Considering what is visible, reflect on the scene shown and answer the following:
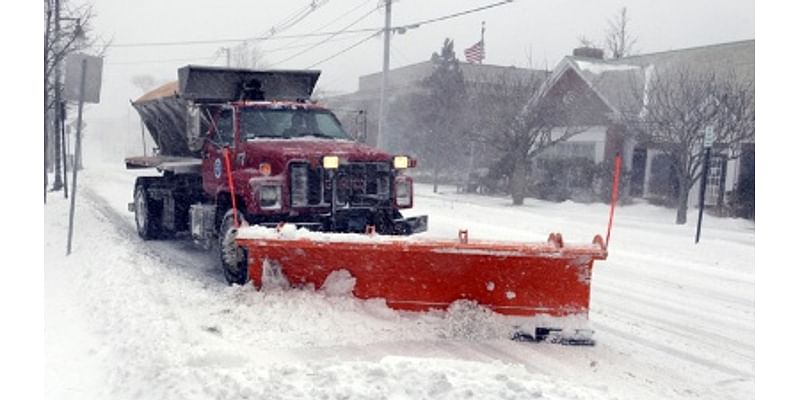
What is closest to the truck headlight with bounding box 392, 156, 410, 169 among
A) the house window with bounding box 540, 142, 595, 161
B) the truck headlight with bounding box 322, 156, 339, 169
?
the truck headlight with bounding box 322, 156, 339, 169

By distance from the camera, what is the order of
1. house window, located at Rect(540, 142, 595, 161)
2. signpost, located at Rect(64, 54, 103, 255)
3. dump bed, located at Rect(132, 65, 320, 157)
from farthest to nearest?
house window, located at Rect(540, 142, 595, 161), dump bed, located at Rect(132, 65, 320, 157), signpost, located at Rect(64, 54, 103, 255)

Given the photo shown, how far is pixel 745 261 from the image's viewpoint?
40.6 feet

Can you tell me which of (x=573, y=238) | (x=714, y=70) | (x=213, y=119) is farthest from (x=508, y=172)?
(x=213, y=119)

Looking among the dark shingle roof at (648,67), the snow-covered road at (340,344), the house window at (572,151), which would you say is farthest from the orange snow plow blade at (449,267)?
the house window at (572,151)

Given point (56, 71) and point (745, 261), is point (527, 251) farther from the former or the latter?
point (56, 71)

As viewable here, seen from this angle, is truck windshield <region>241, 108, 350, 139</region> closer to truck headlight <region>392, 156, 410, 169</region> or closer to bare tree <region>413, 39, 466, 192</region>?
truck headlight <region>392, 156, 410, 169</region>

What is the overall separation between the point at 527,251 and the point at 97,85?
6.49 m

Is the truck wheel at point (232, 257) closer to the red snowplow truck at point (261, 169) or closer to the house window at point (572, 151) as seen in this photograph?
the red snowplow truck at point (261, 169)

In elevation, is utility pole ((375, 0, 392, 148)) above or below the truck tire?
above

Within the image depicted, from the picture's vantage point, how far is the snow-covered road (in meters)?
4.86

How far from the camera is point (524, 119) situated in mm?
25500

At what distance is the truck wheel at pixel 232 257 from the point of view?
313 inches

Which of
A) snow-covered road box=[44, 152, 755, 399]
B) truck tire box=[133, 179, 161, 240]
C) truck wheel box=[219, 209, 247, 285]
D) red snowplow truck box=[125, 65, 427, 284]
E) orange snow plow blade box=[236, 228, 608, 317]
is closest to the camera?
snow-covered road box=[44, 152, 755, 399]

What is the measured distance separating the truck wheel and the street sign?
3031 mm
